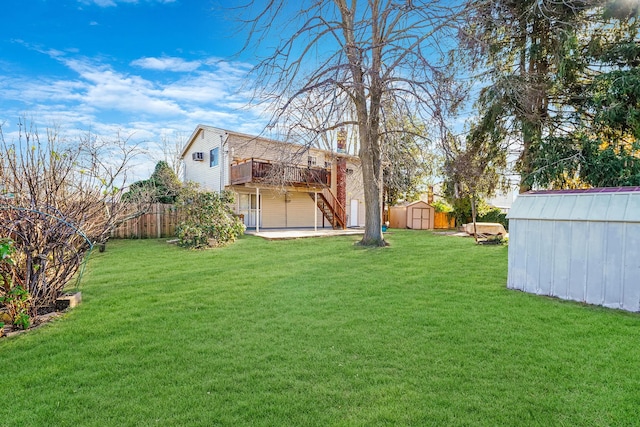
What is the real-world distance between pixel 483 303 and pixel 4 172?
6.60m

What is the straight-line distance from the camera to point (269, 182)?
1470 cm

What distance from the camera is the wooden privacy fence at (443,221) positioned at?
24.6 metres

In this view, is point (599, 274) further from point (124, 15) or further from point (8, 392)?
point (124, 15)

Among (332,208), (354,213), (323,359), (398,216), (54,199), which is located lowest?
(323,359)

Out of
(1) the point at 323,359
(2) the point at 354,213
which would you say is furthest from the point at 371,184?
(2) the point at 354,213

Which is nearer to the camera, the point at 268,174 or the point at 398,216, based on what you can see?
the point at 268,174

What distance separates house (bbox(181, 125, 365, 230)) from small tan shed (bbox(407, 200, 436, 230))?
3440mm

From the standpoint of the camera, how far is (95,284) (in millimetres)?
6023

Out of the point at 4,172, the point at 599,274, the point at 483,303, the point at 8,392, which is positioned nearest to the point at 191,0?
the point at 4,172

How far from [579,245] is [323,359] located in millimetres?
4282

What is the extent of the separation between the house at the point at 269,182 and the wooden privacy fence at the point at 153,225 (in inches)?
125

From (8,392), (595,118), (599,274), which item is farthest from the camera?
(595,118)

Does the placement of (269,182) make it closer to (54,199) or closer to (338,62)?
(338,62)

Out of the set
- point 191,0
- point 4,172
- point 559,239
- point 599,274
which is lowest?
point 599,274
